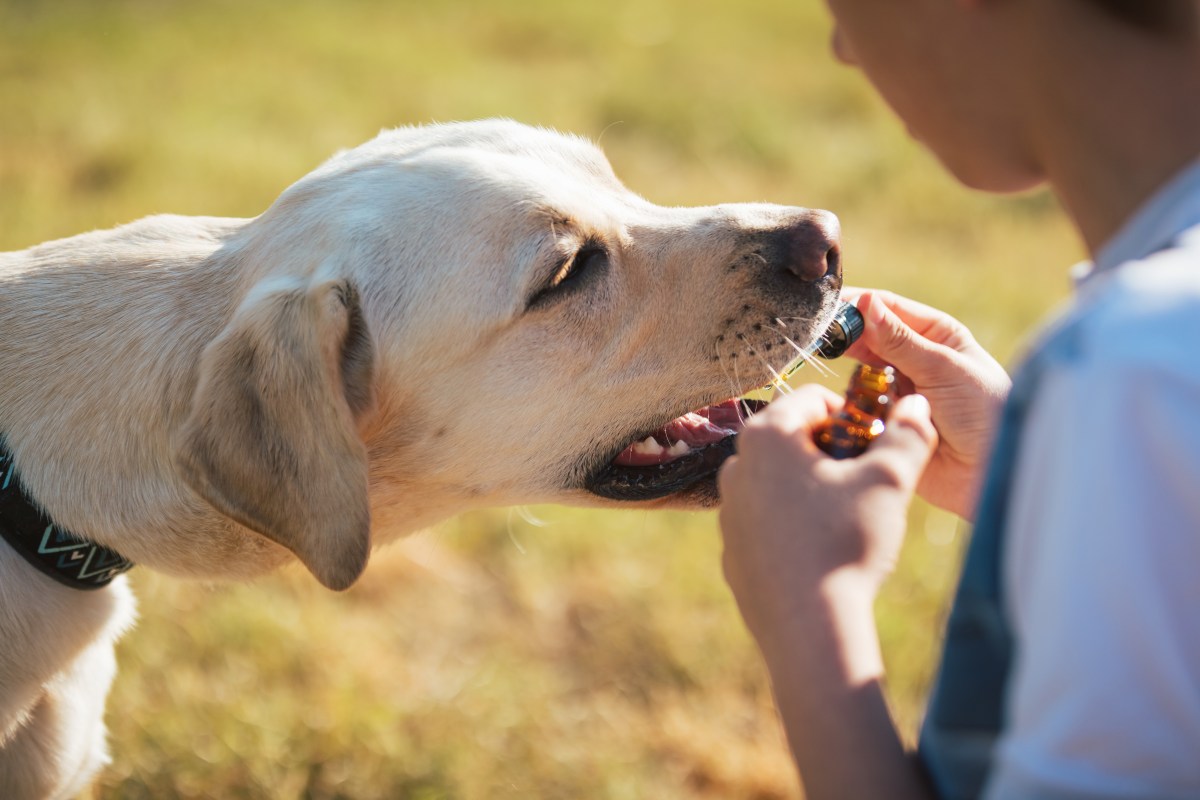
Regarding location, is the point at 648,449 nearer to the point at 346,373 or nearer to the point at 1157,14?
the point at 346,373

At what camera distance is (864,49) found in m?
1.92

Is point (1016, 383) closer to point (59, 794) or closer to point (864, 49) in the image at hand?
point (864, 49)

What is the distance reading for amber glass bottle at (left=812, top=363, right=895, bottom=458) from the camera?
1.88 metres

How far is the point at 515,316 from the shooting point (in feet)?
8.70

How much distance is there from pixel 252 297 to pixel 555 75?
7.17 m

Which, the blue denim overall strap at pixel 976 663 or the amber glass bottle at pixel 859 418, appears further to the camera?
the amber glass bottle at pixel 859 418

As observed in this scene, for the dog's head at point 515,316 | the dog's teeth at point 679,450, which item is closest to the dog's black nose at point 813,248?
the dog's head at point 515,316

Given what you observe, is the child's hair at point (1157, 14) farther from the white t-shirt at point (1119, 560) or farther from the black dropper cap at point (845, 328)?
the black dropper cap at point (845, 328)

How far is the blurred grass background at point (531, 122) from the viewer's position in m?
3.55

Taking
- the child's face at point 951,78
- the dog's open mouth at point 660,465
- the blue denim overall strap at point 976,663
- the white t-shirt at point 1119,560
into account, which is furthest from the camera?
the dog's open mouth at point 660,465

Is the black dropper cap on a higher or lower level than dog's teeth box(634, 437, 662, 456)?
higher

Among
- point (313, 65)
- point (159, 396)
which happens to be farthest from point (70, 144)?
point (159, 396)

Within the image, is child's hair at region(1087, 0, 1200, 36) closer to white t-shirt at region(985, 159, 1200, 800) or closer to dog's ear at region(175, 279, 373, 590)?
white t-shirt at region(985, 159, 1200, 800)

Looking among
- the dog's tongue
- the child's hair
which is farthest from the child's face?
the dog's tongue
